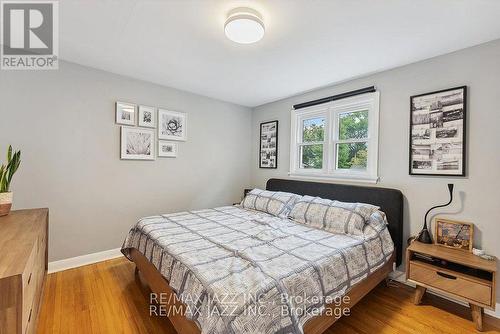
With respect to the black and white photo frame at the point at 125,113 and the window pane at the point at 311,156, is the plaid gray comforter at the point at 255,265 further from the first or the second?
the black and white photo frame at the point at 125,113

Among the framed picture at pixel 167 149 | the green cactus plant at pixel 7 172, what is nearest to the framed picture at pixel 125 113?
the framed picture at pixel 167 149

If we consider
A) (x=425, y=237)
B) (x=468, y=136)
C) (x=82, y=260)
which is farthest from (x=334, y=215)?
(x=82, y=260)

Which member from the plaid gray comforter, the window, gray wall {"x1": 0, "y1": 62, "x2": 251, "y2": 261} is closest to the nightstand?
the plaid gray comforter

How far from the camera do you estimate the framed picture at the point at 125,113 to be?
2.86 meters

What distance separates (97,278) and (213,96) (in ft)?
9.64

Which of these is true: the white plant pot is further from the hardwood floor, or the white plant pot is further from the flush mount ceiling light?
the flush mount ceiling light

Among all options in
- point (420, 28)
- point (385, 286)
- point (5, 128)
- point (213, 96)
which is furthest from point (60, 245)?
point (420, 28)

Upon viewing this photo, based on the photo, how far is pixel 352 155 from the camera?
296 centimetres

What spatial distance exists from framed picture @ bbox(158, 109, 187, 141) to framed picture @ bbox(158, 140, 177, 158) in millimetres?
88

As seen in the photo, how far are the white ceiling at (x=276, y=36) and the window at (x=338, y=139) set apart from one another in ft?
1.42

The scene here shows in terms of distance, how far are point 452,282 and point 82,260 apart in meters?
3.77

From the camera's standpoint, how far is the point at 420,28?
180cm

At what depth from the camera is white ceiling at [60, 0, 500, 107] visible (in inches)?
63.4

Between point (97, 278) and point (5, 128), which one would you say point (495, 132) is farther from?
point (5, 128)
